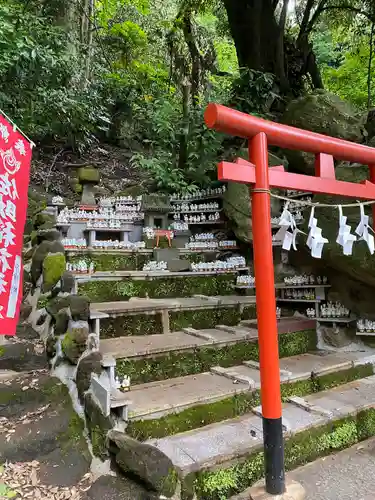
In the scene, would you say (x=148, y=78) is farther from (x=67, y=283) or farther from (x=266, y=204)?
(x=266, y=204)

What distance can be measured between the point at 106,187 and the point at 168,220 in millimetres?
1975

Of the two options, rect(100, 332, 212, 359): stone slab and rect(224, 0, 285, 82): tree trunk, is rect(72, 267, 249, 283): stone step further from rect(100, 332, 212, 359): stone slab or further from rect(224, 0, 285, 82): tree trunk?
rect(224, 0, 285, 82): tree trunk

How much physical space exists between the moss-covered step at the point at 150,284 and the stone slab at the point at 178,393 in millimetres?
1653

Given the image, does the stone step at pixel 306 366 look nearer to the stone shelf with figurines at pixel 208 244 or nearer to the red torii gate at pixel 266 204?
the red torii gate at pixel 266 204

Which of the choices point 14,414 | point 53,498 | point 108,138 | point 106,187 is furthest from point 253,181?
point 108,138

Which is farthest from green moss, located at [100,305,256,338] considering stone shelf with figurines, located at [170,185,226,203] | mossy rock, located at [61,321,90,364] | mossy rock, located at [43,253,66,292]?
stone shelf with figurines, located at [170,185,226,203]

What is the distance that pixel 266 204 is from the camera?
2604 mm

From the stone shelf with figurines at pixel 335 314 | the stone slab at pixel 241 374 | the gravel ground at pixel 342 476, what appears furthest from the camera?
the stone shelf with figurines at pixel 335 314

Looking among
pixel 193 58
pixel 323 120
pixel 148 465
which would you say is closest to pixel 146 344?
pixel 148 465

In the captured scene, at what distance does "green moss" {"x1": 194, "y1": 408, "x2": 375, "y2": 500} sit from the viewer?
8.82 feet

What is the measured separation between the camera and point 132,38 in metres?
10.8

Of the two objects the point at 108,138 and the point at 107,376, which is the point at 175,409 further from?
the point at 108,138

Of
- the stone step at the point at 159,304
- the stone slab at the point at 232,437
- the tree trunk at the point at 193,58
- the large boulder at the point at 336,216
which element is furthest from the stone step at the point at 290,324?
the tree trunk at the point at 193,58

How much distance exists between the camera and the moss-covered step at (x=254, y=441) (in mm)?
2688
